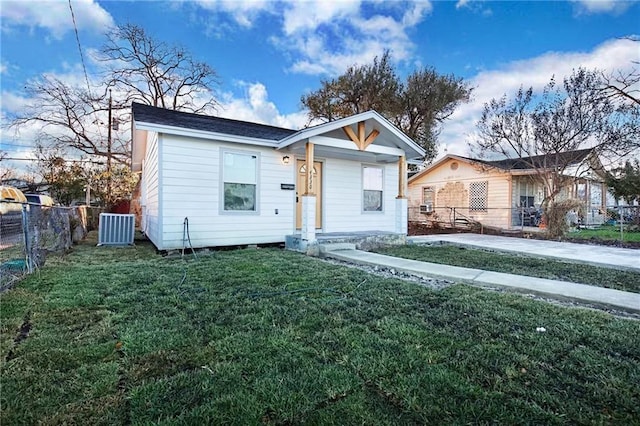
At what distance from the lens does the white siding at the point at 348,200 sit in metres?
8.64

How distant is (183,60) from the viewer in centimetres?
2002

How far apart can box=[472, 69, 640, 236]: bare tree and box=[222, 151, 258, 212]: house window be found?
10219 mm

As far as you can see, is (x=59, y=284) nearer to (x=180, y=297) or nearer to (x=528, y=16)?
(x=180, y=297)

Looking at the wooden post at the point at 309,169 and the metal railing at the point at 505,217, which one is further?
the metal railing at the point at 505,217

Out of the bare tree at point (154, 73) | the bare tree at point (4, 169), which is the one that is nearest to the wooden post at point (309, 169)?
the bare tree at point (154, 73)

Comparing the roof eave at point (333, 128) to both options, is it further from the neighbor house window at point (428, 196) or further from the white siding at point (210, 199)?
the neighbor house window at point (428, 196)

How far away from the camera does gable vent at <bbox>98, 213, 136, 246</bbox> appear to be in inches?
325

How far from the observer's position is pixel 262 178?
7645 mm

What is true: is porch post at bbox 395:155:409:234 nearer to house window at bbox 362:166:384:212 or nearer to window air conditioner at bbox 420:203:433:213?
house window at bbox 362:166:384:212

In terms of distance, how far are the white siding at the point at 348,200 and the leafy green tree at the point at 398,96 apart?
380 inches

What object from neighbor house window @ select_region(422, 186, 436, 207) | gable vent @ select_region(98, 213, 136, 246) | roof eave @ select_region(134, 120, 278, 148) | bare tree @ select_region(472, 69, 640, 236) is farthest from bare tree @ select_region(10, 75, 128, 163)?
bare tree @ select_region(472, 69, 640, 236)

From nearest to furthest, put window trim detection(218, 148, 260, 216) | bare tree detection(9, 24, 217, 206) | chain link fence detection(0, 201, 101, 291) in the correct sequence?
chain link fence detection(0, 201, 101, 291) < window trim detection(218, 148, 260, 216) < bare tree detection(9, 24, 217, 206)

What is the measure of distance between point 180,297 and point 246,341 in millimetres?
1517

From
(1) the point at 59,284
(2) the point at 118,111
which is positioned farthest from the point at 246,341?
(2) the point at 118,111
